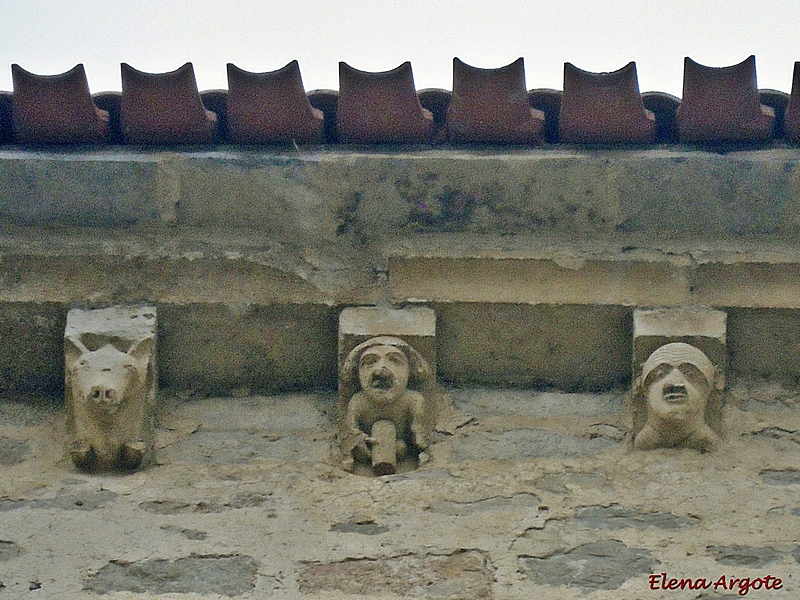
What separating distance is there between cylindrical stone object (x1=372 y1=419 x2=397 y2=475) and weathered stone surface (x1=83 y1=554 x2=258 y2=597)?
0.44m

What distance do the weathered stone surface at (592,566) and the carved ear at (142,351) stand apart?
40.8 inches

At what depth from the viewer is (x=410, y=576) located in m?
2.92

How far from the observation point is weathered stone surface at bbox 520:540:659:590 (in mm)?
2895

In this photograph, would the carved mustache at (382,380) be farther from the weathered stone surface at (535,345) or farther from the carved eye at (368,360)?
the weathered stone surface at (535,345)

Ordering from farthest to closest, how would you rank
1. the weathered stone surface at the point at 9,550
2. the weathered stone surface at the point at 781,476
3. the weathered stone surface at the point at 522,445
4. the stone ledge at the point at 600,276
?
the stone ledge at the point at 600,276
the weathered stone surface at the point at 522,445
the weathered stone surface at the point at 781,476
the weathered stone surface at the point at 9,550

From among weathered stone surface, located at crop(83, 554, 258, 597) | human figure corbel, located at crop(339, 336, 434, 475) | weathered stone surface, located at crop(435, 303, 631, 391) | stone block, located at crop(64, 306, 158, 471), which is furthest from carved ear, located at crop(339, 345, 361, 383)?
weathered stone surface, located at crop(83, 554, 258, 597)

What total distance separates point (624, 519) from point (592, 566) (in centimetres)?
20

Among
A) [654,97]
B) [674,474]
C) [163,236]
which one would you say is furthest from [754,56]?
[163,236]

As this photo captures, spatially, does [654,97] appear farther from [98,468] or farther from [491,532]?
[98,468]

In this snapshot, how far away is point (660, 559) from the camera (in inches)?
116

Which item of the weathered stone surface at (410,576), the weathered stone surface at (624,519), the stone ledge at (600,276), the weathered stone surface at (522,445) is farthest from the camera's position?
the stone ledge at (600,276)

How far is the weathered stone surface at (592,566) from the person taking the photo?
2.89 meters

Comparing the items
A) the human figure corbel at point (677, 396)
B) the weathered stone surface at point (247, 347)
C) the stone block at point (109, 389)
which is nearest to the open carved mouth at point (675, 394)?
the human figure corbel at point (677, 396)

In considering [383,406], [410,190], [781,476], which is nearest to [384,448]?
[383,406]
